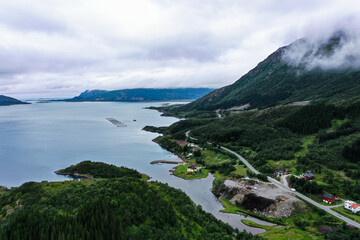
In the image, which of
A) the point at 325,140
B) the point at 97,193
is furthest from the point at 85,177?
the point at 325,140

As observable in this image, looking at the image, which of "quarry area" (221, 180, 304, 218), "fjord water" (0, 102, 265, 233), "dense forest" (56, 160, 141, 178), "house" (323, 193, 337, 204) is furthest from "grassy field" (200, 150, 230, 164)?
"house" (323, 193, 337, 204)

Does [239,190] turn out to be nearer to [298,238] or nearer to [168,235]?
[298,238]

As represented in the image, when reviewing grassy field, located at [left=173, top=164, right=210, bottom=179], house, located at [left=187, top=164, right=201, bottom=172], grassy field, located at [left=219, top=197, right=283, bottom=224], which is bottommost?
grassy field, located at [left=219, top=197, right=283, bottom=224]

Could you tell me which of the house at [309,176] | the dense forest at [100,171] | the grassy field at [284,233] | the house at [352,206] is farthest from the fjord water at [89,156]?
the house at [309,176]

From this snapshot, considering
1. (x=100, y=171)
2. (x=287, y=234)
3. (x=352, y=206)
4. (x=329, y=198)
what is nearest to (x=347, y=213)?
(x=352, y=206)

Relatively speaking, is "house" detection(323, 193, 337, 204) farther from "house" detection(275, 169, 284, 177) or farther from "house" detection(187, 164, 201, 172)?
"house" detection(187, 164, 201, 172)
